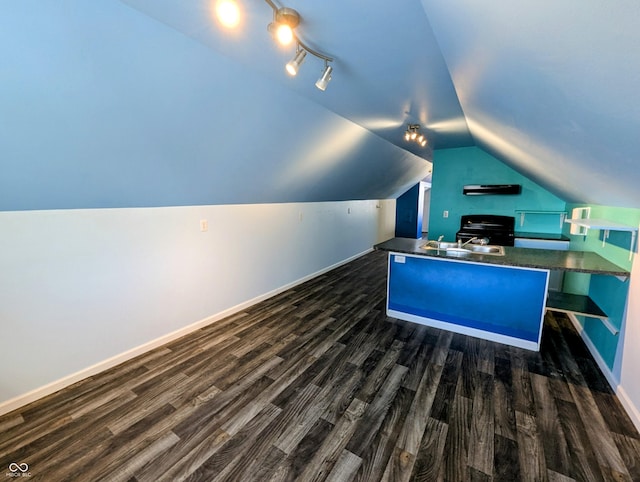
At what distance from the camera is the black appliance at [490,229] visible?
4.50 meters

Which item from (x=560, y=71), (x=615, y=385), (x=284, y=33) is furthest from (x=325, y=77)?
(x=615, y=385)

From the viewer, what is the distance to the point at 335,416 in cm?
193

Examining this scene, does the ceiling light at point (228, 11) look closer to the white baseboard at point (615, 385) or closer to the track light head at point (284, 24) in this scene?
the track light head at point (284, 24)

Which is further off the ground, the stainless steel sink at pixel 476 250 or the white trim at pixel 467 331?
the stainless steel sink at pixel 476 250

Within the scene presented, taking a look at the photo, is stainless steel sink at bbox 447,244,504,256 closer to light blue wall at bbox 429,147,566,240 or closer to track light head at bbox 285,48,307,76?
light blue wall at bbox 429,147,566,240

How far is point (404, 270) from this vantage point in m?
3.30

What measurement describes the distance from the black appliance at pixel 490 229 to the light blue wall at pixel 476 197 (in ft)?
0.37

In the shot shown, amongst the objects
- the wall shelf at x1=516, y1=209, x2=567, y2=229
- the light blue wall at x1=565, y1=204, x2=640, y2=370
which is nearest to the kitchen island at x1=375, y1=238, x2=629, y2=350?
the light blue wall at x1=565, y1=204, x2=640, y2=370

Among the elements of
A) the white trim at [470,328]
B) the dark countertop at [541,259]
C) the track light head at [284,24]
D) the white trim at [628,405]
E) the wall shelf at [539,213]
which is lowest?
the white trim at [628,405]

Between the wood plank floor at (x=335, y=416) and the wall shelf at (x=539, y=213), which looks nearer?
the wood plank floor at (x=335, y=416)

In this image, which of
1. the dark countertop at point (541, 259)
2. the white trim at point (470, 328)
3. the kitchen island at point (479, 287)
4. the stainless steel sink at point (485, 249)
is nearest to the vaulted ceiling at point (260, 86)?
the dark countertop at point (541, 259)

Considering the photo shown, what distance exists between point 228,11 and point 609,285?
11.5 feet

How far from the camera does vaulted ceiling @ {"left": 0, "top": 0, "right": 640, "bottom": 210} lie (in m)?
0.99

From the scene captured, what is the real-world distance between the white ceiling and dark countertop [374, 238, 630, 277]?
549 mm
